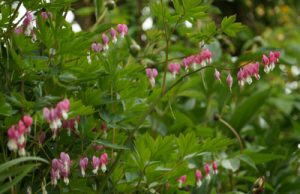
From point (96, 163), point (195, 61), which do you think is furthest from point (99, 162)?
point (195, 61)

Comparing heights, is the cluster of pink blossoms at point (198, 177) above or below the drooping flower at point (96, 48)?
below

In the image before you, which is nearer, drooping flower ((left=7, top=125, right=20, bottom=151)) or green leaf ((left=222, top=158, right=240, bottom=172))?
drooping flower ((left=7, top=125, right=20, bottom=151))

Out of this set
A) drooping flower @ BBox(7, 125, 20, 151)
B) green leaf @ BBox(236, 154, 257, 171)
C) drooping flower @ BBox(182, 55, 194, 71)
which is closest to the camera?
drooping flower @ BBox(7, 125, 20, 151)

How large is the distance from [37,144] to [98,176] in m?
0.18

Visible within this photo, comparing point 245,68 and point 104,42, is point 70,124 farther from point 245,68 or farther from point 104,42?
point 245,68

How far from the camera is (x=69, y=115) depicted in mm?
1128

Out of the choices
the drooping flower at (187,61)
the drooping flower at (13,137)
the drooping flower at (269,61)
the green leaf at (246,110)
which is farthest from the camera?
the green leaf at (246,110)

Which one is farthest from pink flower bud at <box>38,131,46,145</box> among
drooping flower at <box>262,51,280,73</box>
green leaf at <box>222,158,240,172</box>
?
green leaf at <box>222,158,240,172</box>

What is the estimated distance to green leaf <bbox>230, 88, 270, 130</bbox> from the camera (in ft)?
7.06

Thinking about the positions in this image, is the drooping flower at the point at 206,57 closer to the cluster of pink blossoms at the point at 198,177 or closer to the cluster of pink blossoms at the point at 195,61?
the cluster of pink blossoms at the point at 195,61

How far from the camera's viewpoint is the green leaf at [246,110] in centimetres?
215

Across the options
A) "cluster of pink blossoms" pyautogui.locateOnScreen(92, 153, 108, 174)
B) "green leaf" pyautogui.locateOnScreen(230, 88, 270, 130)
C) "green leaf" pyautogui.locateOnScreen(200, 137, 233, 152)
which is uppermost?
"cluster of pink blossoms" pyautogui.locateOnScreen(92, 153, 108, 174)

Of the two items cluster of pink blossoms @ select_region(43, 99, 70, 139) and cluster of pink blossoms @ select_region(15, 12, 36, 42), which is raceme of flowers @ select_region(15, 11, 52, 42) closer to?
cluster of pink blossoms @ select_region(15, 12, 36, 42)

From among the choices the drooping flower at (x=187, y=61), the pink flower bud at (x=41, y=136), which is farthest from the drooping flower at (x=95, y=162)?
the drooping flower at (x=187, y=61)
